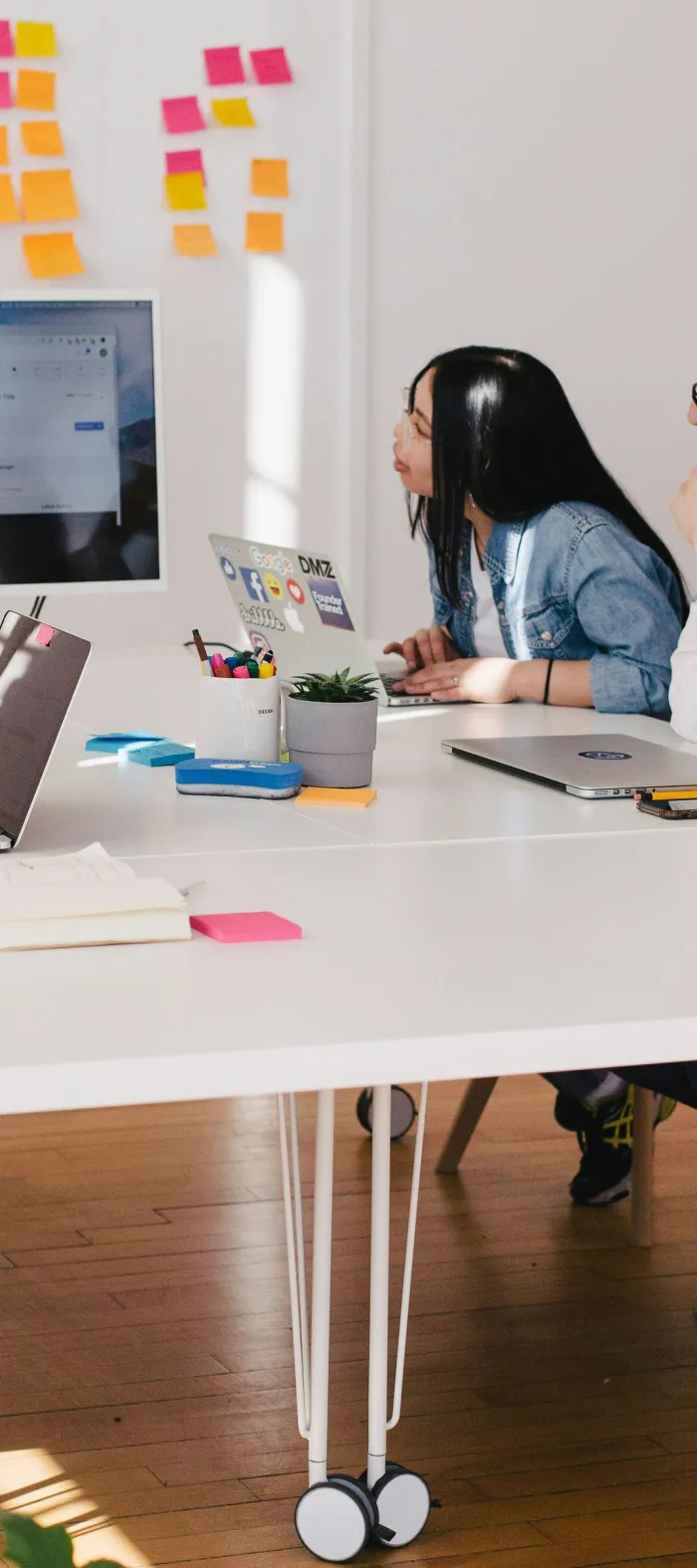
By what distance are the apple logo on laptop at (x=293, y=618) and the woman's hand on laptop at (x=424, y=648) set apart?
49 centimetres

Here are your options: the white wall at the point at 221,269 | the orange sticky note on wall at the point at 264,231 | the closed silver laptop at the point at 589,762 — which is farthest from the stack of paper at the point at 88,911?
the orange sticky note on wall at the point at 264,231

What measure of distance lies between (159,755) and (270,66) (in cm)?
243

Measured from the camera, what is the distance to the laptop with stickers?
1.78 metres

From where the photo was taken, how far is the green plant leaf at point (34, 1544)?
55 cm

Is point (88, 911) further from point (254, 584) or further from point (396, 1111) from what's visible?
point (396, 1111)

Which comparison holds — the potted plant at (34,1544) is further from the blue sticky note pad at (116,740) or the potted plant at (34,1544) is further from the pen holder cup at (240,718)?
the blue sticky note pad at (116,740)

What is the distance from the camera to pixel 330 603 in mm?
1786

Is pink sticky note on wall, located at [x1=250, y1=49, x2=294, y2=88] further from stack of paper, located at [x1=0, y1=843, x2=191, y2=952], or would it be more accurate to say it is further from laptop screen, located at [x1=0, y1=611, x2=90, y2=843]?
stack of paper, located at [x1=0, y1=843, x2=191, y2=952]

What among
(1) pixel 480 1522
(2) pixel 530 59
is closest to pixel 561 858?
(1) pixel 480 1522

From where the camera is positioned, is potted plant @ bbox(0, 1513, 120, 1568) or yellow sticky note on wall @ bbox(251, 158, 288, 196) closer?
potted plant @ bbox(0, 1513, 120, 1568)

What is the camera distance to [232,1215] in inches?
87.2

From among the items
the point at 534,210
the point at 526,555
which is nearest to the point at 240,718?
the point at 526,555

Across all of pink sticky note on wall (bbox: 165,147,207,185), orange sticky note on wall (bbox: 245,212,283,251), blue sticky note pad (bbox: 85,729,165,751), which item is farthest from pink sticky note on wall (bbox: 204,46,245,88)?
blue sticky note pad (bbox: 85,729,165,751)

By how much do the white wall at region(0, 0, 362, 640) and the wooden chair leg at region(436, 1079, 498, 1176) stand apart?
1.69m
